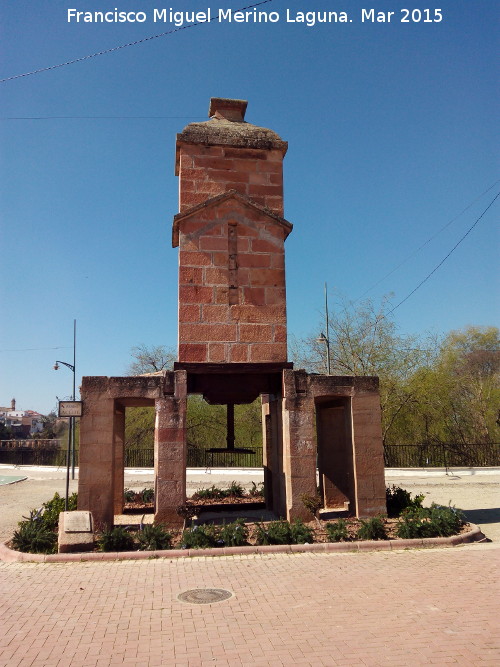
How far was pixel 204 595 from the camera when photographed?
6.74 meters

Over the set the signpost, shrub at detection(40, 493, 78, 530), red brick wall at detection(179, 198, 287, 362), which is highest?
red brick wall at detection(179, 198, 287, 362)

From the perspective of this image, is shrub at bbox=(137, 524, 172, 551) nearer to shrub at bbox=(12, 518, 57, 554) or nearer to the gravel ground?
shrub at bbox=(12, 518, 57, 554)

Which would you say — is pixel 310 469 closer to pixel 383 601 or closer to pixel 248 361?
pixel 248 361

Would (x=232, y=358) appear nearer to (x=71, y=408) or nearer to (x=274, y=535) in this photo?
(x=71, y=408)

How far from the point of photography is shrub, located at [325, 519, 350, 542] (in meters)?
9.44

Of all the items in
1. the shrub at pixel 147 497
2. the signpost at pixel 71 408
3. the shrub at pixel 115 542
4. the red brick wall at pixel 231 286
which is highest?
the red brick wall at pixel 231 286

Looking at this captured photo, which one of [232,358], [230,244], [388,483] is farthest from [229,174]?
[388,483]

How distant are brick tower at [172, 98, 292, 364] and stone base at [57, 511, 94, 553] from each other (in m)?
3.52

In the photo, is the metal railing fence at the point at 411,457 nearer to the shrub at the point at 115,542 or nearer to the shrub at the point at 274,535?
the shrub at the point at 274,535

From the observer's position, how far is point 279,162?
1239 centimetres

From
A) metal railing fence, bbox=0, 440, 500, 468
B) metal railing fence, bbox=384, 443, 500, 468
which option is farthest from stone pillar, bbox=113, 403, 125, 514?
metal railing fence, bbox=384, 443, 500, 468

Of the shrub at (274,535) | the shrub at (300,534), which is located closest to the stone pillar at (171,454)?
the shrub at (274,535)

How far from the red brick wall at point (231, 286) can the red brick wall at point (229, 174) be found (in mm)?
472

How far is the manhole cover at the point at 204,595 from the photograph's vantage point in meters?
6.50
